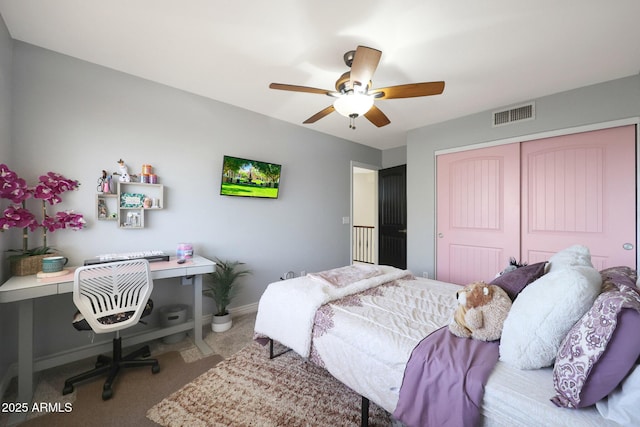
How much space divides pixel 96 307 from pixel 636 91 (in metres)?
4.67

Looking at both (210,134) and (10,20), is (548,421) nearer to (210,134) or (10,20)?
(210,134)

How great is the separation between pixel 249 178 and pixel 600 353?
9.91 ft

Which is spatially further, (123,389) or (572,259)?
(123,389)

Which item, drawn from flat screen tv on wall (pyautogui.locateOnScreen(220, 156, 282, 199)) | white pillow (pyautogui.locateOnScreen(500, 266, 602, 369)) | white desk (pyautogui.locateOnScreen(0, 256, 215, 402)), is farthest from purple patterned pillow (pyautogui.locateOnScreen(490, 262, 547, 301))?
white desk (pyautogui.locateOnScreen(0, 256, 215, 402))

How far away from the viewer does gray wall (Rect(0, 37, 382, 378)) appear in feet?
6.72

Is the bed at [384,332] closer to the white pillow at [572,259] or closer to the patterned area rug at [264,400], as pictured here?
the white pillow at [572,259]

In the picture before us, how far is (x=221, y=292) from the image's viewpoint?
9.11 feet

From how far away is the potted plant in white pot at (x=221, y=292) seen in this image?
2732 millimetres

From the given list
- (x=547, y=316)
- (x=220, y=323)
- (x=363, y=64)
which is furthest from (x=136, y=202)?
(x=547, y=316)

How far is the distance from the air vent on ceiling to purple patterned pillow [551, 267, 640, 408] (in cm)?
263

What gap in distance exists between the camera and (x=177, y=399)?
172 cm

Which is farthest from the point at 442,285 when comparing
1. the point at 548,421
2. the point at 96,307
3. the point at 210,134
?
the point at 210,134

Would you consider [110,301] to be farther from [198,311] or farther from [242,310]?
[242,310]

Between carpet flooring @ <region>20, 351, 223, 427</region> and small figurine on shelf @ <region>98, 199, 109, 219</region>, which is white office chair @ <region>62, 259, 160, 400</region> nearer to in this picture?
carpet flooring @ <region>20, 351, 223, 427</region>
